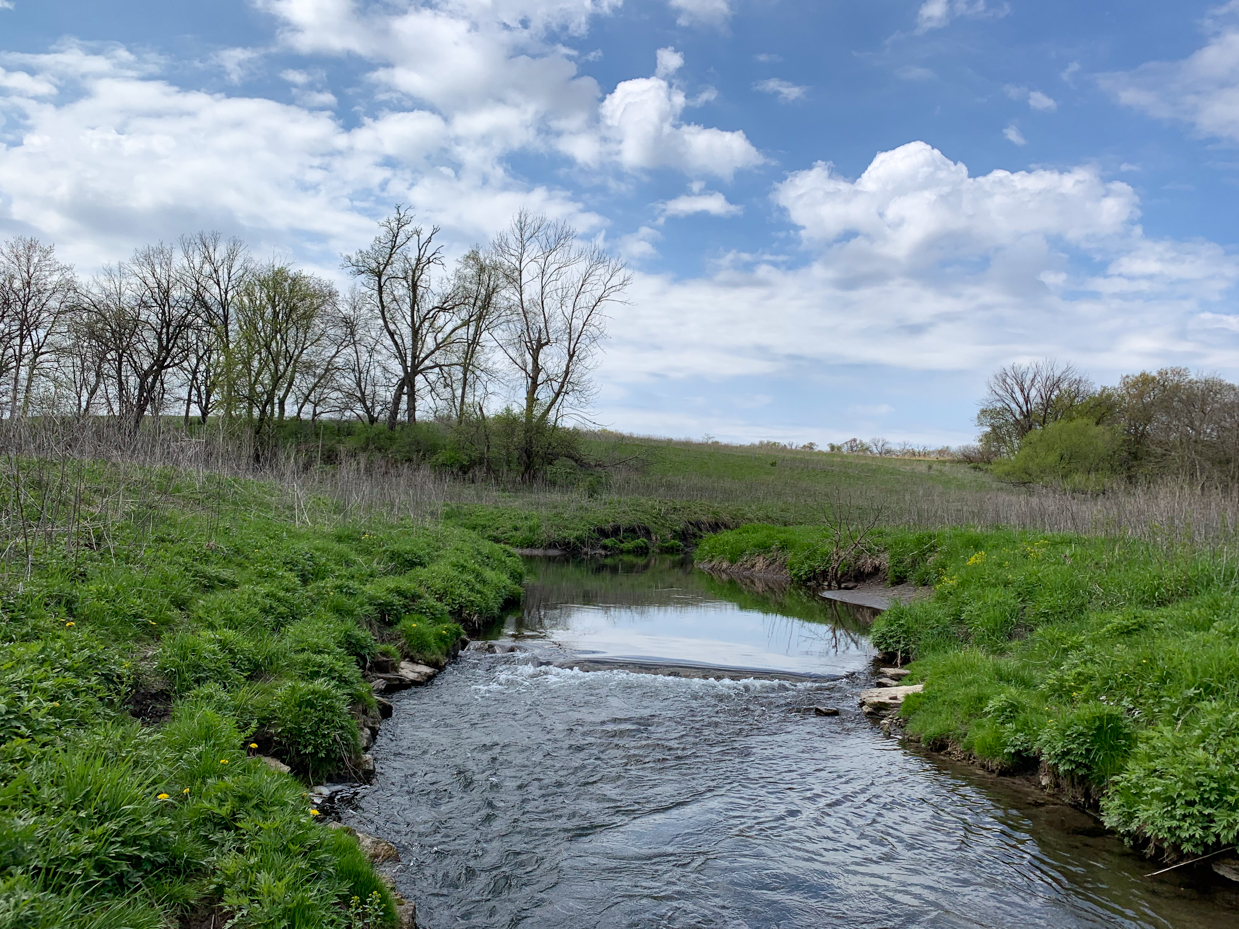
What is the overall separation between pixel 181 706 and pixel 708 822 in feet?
14.6

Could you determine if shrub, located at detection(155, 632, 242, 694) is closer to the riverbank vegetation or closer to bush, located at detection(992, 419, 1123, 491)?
the riverbank vegetation

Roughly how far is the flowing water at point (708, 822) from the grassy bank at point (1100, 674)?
45cm

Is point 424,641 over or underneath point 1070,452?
underneath

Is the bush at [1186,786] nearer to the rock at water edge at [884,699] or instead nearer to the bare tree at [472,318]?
the rock at water edge at [884,699]

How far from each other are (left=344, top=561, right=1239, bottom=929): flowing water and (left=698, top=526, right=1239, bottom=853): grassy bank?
450 millimetres

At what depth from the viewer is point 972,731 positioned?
8.05m

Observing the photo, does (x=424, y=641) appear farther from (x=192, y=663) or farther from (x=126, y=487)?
(x=126, y=487)

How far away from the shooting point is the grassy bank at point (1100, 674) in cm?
564

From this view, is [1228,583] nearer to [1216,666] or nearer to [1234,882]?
[1216,666]

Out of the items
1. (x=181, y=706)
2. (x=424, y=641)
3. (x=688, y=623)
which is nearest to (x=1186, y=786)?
(x=181, y=706)

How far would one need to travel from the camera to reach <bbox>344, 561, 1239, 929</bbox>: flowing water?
501cm

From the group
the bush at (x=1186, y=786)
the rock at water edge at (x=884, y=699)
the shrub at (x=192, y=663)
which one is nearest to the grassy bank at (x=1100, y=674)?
the bush at (x=1186, y=786)

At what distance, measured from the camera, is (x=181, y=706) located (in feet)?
19.5

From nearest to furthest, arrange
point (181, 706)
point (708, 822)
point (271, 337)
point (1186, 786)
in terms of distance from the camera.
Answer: point (1186, 786)
point (181, 706)
point (708, 822)
point (271, 337)
